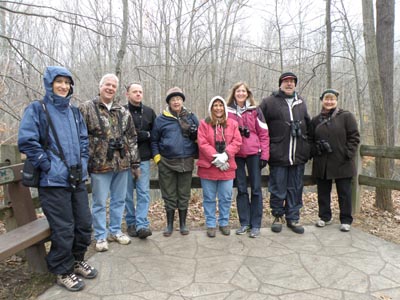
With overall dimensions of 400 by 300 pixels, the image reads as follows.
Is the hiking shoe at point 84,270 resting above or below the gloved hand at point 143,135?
below

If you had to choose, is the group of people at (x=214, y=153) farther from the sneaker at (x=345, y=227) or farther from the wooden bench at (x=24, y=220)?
the wooden bench at (x=24, y=220)

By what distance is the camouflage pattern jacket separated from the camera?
3.58 m

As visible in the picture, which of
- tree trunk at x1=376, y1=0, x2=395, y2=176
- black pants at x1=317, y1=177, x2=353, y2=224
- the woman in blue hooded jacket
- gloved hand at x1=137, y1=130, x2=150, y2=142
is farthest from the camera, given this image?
tree trunk at x1=376, y1=0, x2=395, y2=176

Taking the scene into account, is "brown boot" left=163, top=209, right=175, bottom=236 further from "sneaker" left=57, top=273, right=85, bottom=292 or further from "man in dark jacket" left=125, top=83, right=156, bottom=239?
"sneaker" left=57, top=273, right=85, bottom=292

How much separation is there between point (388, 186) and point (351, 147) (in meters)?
1.00

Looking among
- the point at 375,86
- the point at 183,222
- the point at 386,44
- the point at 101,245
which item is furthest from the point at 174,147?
the point at 386,44

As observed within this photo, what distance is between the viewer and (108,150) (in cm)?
363

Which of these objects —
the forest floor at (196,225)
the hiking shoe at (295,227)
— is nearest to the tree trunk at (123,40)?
the forest floor at (196,225)

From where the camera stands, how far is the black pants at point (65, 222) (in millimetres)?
2926

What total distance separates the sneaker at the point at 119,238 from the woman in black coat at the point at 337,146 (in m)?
2.79

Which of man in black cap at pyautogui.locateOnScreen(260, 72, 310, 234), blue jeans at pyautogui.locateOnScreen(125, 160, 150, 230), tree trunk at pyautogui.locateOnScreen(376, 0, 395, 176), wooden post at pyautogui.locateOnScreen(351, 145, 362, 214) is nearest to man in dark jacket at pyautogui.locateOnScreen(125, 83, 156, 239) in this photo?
blue jeans at pyautogui.locateOnScreen(125, 160, 150, 230)

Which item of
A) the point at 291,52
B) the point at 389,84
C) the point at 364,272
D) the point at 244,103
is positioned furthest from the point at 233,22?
the point at 364,272

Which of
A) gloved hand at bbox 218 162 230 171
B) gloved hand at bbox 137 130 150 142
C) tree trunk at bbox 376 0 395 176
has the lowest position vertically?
gloved hand at bbox 218 162 230 171

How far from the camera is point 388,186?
465 cm
